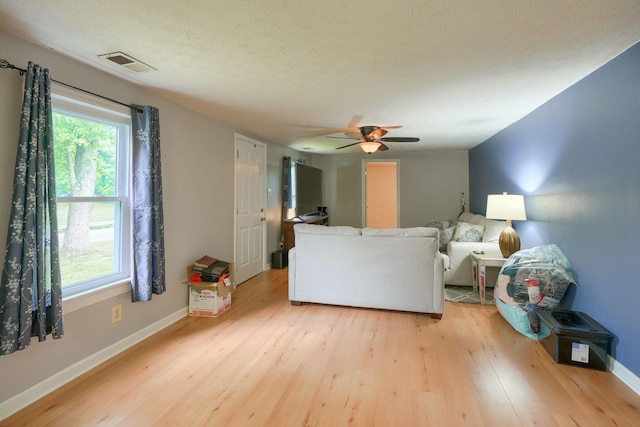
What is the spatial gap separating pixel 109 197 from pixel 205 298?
1.34 m

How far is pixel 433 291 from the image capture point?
3070 millimetres

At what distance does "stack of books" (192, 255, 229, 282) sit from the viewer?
3143mm

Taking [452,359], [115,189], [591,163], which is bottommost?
[452,359]

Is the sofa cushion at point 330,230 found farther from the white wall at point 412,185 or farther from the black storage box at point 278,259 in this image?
the white wall at point 412,185

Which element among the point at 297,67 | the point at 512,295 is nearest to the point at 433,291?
the point at 512,295

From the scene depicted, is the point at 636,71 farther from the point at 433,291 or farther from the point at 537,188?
the point at 433,291

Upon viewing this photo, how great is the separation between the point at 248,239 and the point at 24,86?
3.07 m

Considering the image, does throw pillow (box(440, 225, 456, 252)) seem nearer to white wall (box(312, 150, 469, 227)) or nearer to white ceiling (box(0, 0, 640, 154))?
white wall (box(312, 150, 469, 227))

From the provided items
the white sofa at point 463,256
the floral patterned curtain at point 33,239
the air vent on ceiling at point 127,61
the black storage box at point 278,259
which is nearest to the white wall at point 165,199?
the floral patterned curtain at point 33,239

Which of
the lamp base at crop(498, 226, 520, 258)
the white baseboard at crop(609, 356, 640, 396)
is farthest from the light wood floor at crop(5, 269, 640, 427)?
the lamp base at crop(498, 226, 520, 258)

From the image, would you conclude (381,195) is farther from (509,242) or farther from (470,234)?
(509,242)

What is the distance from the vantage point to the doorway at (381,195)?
764cm

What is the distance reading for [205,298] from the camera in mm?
3146

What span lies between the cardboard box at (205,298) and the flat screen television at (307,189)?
2.60 metres
